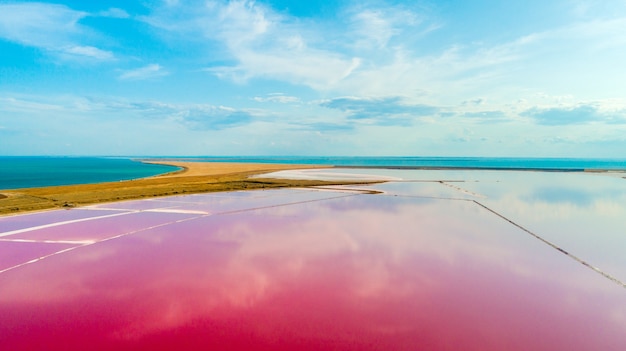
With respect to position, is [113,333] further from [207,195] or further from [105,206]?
[207,195]

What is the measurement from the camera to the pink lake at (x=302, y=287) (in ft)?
26.0

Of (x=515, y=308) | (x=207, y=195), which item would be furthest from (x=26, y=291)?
(x=207, y=195)

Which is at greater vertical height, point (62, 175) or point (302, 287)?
point (62, 175)

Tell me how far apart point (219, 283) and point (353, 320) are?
4.42m

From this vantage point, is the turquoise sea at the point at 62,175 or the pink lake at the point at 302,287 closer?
the pink lake at the point at 302,287

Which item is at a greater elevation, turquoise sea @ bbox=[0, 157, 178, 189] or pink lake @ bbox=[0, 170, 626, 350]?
turquoise sea @ bbox=[0, 157, 178, 189]

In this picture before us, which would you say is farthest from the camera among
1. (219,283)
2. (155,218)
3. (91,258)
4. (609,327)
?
(155,218)

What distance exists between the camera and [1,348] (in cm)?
732

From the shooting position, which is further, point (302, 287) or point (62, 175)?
point (62, 175)

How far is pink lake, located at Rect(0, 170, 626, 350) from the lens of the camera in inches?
312

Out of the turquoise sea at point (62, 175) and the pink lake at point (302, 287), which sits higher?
the turquoise sea at point (62, 175)

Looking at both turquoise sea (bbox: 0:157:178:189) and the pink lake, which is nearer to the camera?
the pink lake

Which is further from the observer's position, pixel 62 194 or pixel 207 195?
pixel 207 195

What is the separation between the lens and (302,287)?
34.7ft
